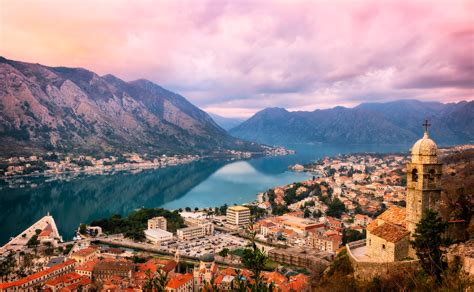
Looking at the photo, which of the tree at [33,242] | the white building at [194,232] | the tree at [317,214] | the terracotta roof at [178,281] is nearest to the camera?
the terracotta roof at [178,281]

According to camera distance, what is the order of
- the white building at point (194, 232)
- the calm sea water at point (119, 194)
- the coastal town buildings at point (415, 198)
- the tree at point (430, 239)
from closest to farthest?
the tree at point (430, 239) → the coastal town buildings at point (415, 198) → the white building at point (194, 232) → the calm sea water at point (119, 194)

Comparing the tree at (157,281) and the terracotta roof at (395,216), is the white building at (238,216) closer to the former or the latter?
the terracotta roof at (395,216)

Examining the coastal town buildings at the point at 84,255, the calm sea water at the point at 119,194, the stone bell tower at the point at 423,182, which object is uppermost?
the stone bell tower at the point at 423,182

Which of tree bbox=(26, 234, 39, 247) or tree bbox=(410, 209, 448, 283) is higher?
tree bbox=(410, 209, 448, 283)

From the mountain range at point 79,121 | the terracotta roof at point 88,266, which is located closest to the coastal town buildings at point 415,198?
the terracotta roof at point 88,266

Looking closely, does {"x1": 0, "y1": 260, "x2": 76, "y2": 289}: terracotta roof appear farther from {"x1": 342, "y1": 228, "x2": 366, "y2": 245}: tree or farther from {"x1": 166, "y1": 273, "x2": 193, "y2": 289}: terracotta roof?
{"x1": 342, "y1": 228, "x2": 366, "y2": 245}: tree

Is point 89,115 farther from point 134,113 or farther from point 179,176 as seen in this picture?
point 179,176

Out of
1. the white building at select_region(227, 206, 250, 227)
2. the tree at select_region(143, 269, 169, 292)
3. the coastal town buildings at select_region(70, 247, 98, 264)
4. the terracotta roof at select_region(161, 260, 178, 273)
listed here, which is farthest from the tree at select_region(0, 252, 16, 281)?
the tree at select_region(143, 269, 169, 292)

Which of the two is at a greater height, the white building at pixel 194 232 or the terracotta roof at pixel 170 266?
the terracotta roof at pixel 170 266
